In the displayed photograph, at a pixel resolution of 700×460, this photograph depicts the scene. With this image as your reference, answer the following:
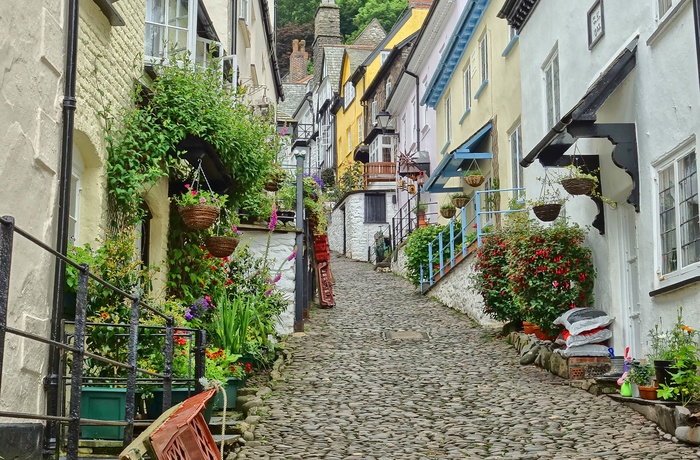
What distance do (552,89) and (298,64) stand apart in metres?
56.1

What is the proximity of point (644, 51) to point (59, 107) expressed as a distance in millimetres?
6419

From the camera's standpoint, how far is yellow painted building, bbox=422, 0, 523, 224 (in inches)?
740

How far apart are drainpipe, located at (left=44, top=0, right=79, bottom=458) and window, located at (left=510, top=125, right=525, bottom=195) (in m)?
11.4

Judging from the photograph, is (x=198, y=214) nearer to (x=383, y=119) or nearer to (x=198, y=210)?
(x=198, y=210)

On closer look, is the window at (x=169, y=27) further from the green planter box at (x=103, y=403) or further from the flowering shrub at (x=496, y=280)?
Result: the flowering shrub at (x=496, y=280)

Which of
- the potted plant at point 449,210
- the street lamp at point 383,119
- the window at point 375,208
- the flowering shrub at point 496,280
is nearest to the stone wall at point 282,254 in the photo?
the flowering shrub at point 496,280

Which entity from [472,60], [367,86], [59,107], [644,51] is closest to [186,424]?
[59,107]

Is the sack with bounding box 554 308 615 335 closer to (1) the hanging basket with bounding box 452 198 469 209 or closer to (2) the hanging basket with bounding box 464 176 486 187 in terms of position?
(2) the hanging basket with bounding box 464 176 486 187

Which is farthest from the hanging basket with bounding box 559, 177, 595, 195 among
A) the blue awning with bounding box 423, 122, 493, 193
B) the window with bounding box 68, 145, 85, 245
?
the blue awning with bounding box 423, 122, 493, 193

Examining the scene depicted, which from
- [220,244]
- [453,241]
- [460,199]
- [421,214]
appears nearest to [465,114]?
[460,199]

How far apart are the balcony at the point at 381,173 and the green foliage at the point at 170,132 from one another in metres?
25.6

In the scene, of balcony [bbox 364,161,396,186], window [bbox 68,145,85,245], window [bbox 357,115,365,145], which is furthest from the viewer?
window [bbox 357,115,365,145]

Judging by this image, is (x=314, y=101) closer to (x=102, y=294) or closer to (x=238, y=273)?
(x=238, y=273)

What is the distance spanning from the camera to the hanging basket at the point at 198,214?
10.8m
